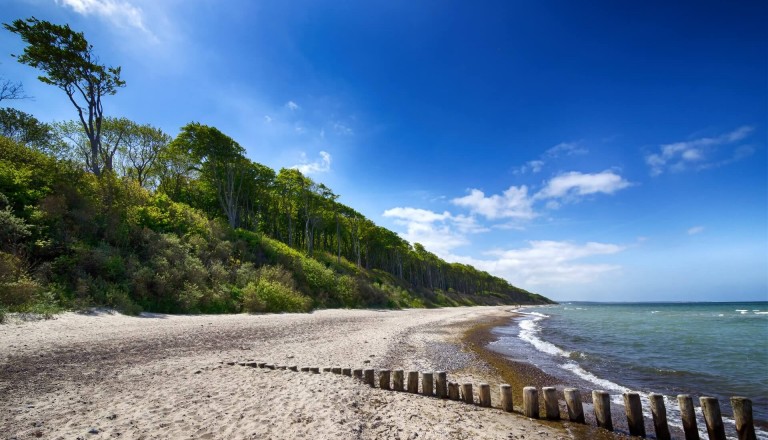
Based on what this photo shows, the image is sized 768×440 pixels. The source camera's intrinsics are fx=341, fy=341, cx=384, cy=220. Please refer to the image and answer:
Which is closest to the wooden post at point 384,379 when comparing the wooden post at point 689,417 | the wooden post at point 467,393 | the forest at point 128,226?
the wooden post at point 467,393

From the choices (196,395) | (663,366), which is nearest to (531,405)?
(196,395)

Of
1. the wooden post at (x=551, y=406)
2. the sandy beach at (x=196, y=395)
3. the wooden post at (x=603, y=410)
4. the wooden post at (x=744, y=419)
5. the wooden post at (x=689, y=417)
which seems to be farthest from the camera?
the wooden post at (x=551, y=406)

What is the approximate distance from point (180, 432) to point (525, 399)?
6.56 meters

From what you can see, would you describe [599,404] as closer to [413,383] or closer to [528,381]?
[413,383]

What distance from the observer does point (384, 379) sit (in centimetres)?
854

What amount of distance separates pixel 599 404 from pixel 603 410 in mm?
116

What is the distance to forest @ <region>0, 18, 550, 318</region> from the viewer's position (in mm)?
15805

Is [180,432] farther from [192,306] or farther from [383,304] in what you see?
[383,304]

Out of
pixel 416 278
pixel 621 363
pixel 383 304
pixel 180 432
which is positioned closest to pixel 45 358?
pixel 180 432

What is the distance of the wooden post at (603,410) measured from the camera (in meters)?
6.94

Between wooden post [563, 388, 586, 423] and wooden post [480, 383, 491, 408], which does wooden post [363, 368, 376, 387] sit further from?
wooden post [563, 388, 586, 423]

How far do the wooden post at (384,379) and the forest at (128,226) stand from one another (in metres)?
13.0

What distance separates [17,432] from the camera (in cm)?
482

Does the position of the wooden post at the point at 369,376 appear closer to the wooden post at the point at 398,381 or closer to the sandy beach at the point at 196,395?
the sandy beach at the point at 196,395
